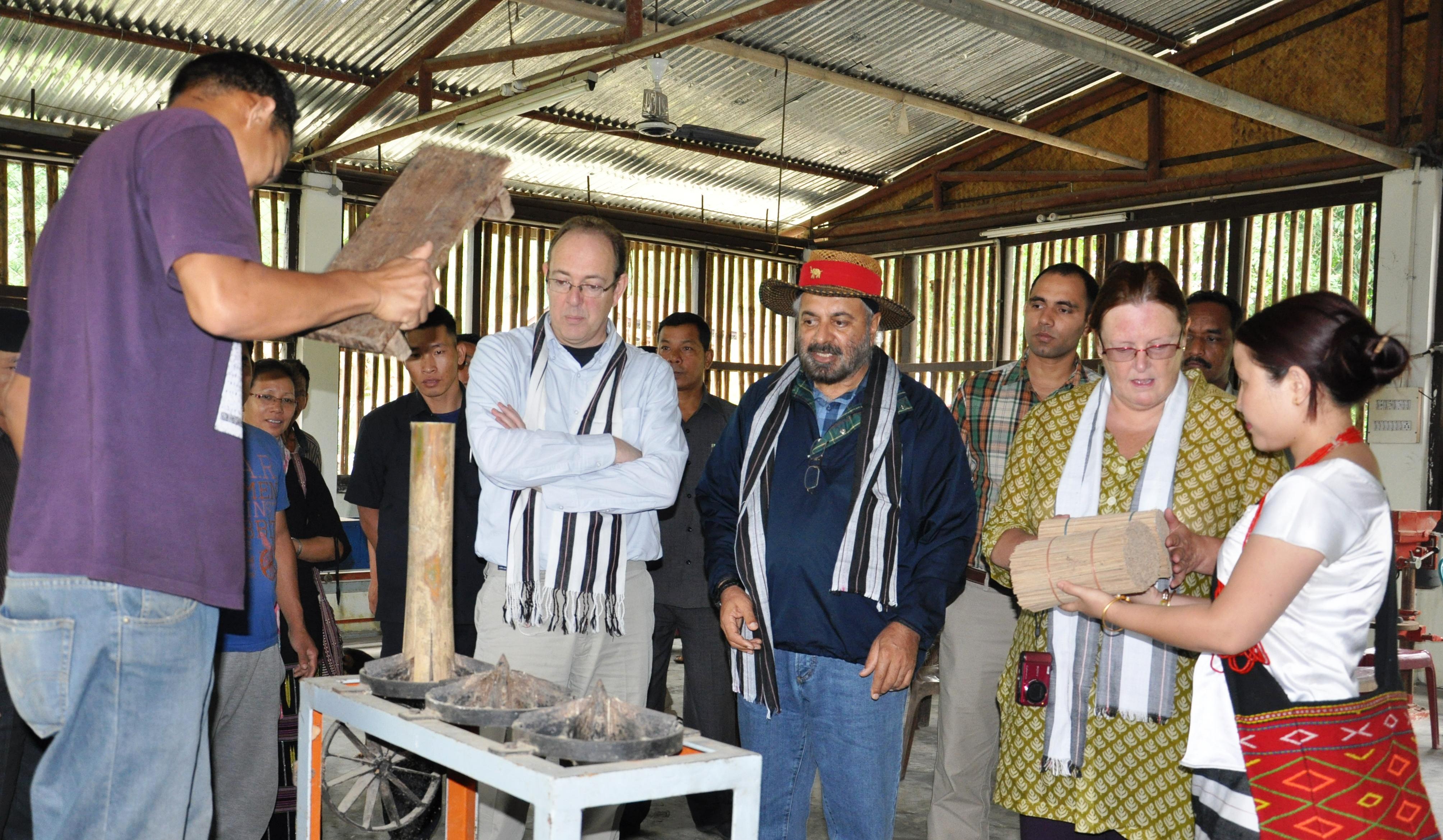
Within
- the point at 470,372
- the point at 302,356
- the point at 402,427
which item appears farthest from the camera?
the point at 302,356

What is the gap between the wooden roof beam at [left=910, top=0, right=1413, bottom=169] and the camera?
6.88 metres

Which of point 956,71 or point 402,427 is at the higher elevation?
point 956,71

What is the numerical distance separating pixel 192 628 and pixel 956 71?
30.4 feet

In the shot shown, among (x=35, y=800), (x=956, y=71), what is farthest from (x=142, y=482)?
(x=956, y=71)

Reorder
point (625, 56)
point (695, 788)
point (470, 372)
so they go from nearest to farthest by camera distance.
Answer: point (695, 788) → point (470, 372) → point (625, 56)

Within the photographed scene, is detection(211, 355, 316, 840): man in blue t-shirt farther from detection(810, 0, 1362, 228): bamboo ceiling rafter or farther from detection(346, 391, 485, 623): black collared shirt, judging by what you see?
detection(810, 0, 1362, 228): bamboo ceiling rafter

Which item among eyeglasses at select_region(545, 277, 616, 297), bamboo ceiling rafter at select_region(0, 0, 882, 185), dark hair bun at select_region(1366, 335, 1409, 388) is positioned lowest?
dark hair bun at select_region(1366, 335, 1409, 388)

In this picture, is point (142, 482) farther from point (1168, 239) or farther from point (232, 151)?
point (1168, 239)

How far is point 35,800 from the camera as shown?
5.88 feet

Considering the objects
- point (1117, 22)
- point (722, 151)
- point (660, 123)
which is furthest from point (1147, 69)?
point (722, 151)

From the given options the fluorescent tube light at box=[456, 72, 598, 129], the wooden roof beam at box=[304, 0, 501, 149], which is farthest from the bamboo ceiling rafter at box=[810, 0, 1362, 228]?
the wooden roof beam at box=[304, 0, 501, 149]

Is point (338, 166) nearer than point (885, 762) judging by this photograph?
No

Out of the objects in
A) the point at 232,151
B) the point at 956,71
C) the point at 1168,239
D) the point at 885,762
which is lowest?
the point at 885,762

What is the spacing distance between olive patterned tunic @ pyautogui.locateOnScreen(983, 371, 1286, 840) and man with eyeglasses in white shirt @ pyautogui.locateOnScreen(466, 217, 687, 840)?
96 cm
